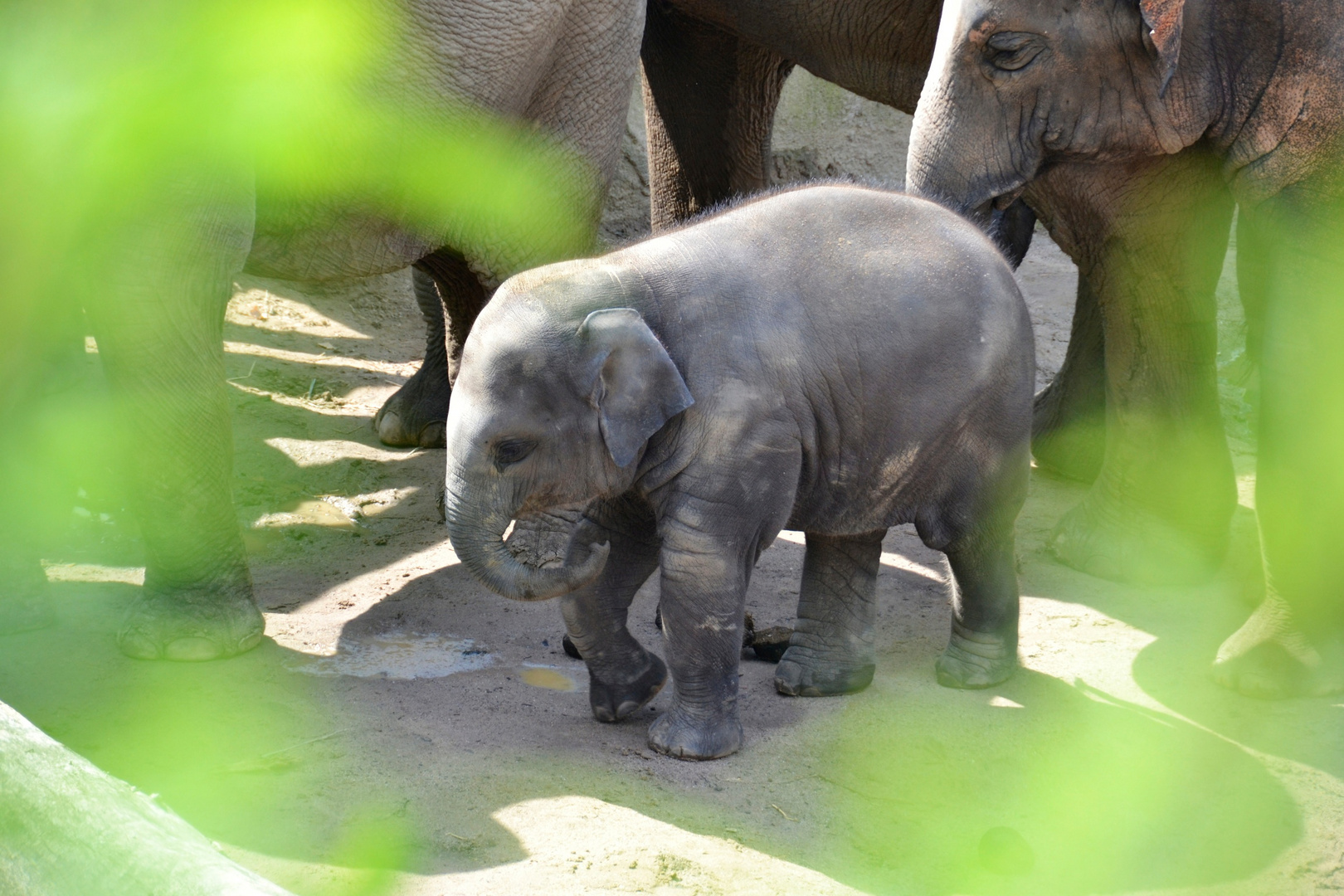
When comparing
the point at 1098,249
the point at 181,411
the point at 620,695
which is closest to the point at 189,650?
the point at 181,411

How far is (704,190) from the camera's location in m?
5.80

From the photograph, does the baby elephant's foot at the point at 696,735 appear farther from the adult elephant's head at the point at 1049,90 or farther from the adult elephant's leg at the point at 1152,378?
the adult elephant's leg at the point at 1152,378

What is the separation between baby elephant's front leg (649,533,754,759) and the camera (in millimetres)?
3160

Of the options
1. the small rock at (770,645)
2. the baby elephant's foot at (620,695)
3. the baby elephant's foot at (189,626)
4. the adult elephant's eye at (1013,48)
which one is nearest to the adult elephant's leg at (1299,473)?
the adult elephant's eye at (1013,48)

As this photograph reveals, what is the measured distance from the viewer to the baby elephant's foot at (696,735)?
10.7 ft

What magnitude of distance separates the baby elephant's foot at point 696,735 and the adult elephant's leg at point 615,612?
0.20m

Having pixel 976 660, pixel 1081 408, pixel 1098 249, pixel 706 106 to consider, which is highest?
pixel 706 106

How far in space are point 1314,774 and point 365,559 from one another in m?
2.84

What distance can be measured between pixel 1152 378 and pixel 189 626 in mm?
2911

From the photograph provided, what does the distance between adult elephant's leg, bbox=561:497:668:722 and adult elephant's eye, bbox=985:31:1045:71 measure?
147 centimetres

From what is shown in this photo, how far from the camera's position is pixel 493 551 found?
303 cm

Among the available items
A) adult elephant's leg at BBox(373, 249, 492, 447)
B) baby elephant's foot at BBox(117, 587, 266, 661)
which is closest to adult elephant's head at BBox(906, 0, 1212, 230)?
adult elephant's leg at BBox(373, 249, 492, 447)

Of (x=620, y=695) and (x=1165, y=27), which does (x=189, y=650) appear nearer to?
(x=620, y=695)

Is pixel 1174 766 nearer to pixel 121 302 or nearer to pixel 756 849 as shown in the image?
pixel 756 849
